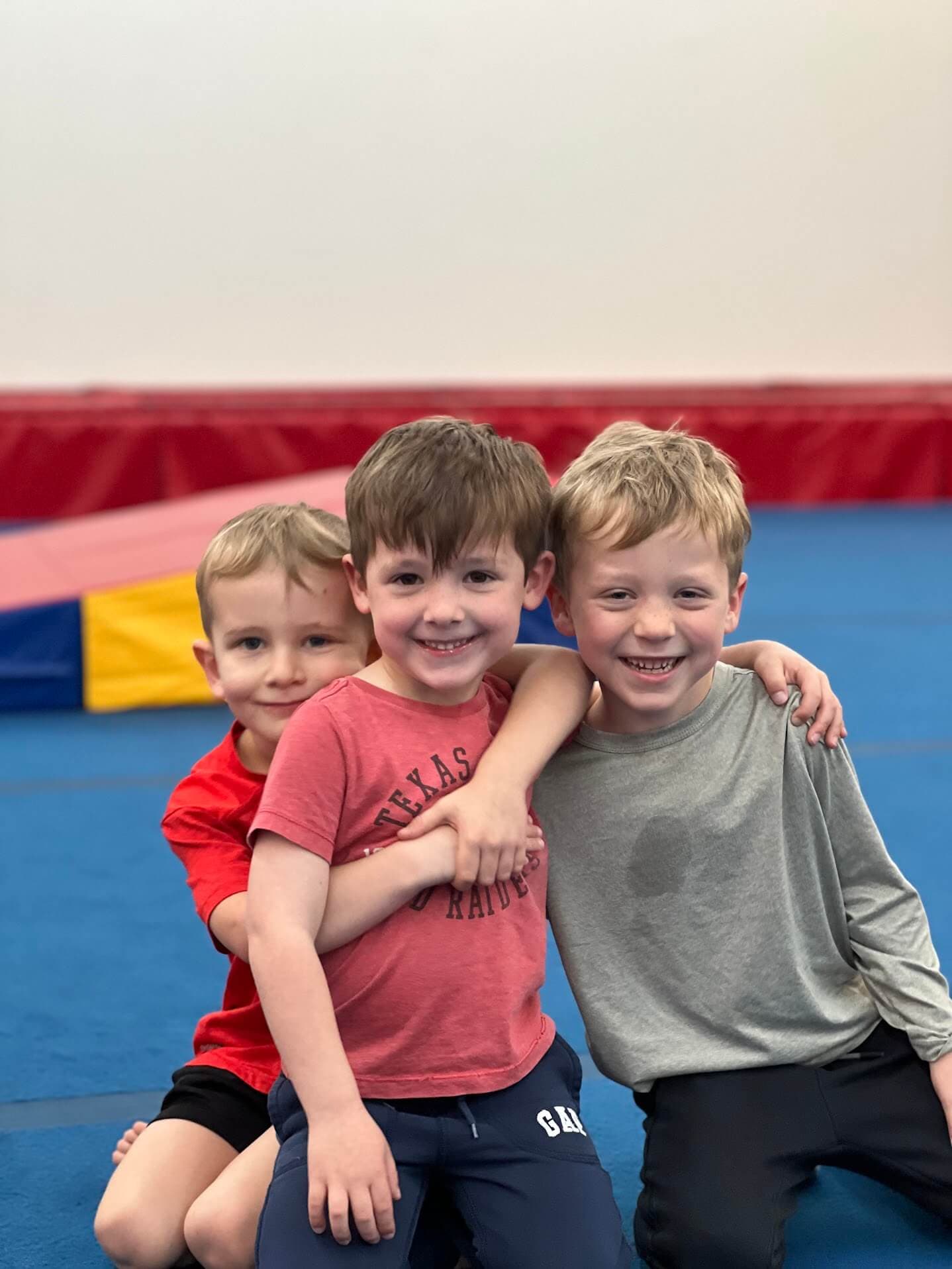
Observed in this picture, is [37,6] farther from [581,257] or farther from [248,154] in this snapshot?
[581,257]

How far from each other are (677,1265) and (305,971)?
0.53 meters

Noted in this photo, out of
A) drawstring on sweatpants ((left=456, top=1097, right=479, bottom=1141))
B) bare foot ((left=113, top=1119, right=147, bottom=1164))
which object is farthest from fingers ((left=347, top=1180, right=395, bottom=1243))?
bare foot ((left=113, top=1119, right=147, bottom=1164))

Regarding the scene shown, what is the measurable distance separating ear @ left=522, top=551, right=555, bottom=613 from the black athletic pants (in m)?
0.56

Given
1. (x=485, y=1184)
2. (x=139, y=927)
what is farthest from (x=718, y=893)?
(x=139, y=927)

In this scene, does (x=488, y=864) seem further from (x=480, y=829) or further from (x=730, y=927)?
(x=730, y=927)

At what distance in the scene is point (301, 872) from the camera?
1315 millimetres

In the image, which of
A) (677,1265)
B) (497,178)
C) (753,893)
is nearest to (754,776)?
(753,893)

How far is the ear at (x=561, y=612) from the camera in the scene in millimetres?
1552

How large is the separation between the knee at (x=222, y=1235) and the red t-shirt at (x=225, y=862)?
0.18 m

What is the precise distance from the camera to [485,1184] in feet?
4.50

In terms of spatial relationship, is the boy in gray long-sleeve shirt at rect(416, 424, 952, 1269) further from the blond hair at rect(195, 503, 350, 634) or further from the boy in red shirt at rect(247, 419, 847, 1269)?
the blond hair at rect(195, 503, 350, 634)

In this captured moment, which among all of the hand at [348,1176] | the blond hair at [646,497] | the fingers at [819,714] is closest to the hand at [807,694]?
the fingers at [819,714]

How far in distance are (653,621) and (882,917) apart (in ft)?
1.45

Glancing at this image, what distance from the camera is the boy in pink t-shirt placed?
1321mm
